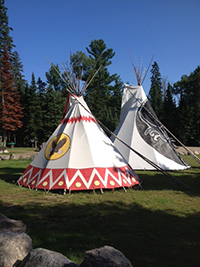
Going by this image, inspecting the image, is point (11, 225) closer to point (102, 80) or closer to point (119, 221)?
point (119, 221)

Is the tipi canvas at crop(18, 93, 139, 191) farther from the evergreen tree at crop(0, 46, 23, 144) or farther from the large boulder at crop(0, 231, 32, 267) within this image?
the evergreen tree at crop(0, 46, 23, 144)

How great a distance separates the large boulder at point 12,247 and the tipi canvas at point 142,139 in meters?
8.08

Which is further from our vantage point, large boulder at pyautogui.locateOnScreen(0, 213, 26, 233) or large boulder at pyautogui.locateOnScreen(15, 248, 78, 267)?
large boulder at pyautogui.locateOnScreen(0, 213, 26, 233)

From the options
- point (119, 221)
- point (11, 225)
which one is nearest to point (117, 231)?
point (119, 221)

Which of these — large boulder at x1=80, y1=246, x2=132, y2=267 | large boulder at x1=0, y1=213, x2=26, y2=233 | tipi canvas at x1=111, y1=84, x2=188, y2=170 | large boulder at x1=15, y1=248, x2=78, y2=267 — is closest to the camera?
large boulder at x1=80, y1=246, x2=132, y2=267

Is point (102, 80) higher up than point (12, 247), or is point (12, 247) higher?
point (102, 80)

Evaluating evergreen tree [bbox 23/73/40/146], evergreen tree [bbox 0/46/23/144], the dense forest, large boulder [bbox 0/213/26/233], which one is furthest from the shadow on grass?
evergreen tree [bbox 23/73/40/146]

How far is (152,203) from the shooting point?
5617 millimetres

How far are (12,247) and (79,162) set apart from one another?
13.5 feet

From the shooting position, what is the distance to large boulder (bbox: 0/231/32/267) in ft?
8.55

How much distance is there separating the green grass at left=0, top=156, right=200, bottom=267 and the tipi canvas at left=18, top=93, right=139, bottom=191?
36cm

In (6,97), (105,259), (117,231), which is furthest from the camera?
(6,97)

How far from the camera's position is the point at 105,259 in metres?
2.26

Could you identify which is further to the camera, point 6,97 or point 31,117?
point 31,117
